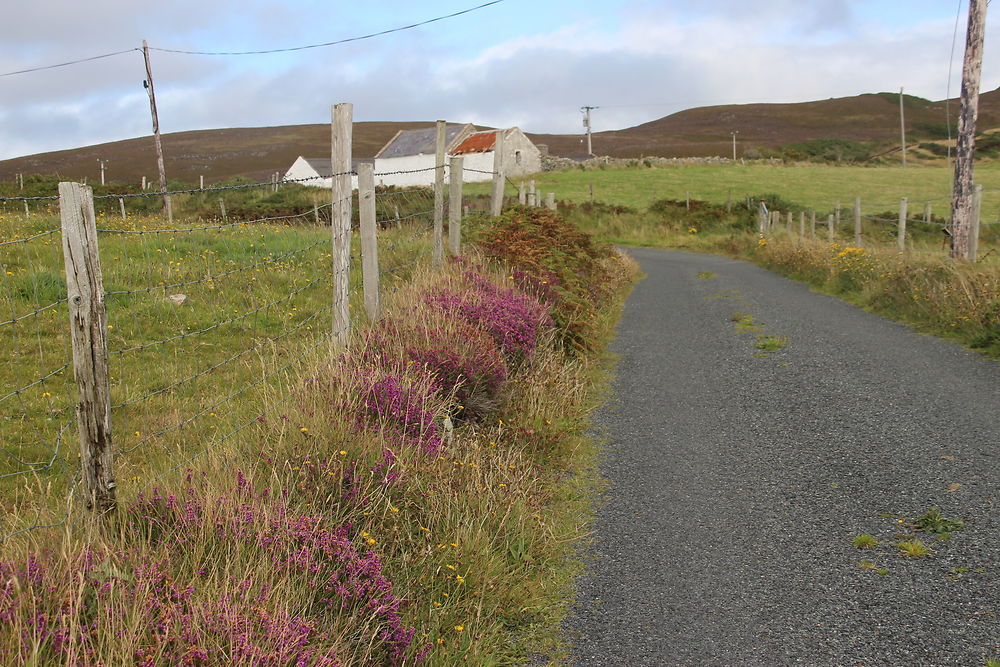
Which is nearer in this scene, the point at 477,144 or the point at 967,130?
the point at 967,130

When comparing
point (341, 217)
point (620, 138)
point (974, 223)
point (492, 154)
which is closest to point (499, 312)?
point (341, 217)

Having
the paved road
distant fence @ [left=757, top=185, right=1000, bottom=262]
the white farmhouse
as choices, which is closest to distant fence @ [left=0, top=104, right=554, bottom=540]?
the paved road

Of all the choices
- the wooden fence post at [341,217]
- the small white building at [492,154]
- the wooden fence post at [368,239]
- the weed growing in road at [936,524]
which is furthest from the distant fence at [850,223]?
the small white building at [492,154]

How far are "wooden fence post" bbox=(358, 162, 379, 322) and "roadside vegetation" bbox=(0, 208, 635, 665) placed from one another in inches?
8.3

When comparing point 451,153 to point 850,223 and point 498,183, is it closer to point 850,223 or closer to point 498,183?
point 850,223

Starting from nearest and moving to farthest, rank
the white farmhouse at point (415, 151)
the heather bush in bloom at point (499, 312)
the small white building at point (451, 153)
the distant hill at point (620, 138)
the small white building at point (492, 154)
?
the heather bush in bloom at point (499, 312)
the small white building at point (492, 154)
the small white building at point (451, 153)
the white farmhouse at point (415, 151)
the distant hill at point (620, 138)

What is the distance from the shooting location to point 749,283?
58.7 feet

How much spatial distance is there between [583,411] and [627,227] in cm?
3203

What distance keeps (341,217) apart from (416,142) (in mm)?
65486

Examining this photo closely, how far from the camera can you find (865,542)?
15.3 feet

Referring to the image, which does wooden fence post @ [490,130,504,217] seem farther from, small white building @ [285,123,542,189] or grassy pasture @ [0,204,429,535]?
small white building @ [285,123,542,189]

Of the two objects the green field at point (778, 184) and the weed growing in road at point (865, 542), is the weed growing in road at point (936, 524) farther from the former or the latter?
the green field at point (778, 184)

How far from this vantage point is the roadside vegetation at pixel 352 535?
2.65 meters

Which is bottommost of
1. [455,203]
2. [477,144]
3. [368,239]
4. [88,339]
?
[88,339]
